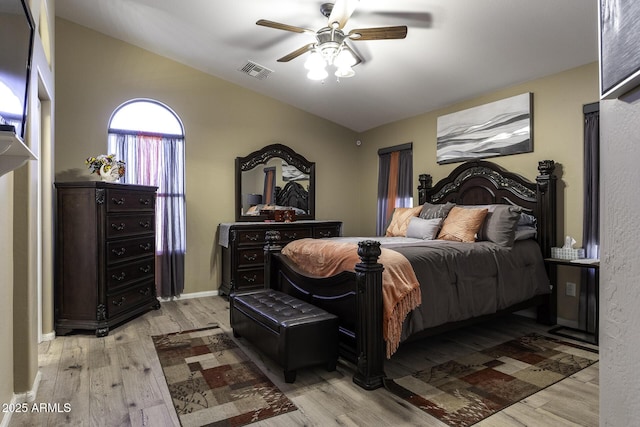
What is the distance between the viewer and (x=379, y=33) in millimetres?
2770

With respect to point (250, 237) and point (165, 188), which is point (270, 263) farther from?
point (165, 188)

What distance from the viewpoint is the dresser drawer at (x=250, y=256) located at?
457cm

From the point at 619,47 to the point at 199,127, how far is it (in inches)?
185

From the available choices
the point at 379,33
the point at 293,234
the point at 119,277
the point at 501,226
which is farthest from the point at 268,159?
the point at 501,226

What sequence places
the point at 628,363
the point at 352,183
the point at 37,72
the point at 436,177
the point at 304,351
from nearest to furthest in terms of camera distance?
the point at 628,363, the point at 304,351, the point at 37,72, the point at 436,177, the point at 352,183

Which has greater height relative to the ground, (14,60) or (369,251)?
(14,60)

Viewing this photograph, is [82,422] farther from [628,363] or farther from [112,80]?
[112,80]

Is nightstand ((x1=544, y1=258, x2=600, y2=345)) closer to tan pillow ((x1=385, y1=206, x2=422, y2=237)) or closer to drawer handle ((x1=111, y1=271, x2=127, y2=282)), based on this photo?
tan pillow ((x1=385, y1=206, x2=422, y2=237))

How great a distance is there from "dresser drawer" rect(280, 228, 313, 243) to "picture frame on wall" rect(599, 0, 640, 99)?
425 cm

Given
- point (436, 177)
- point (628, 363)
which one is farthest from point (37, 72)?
point (436, 177)

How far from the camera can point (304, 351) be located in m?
2.40

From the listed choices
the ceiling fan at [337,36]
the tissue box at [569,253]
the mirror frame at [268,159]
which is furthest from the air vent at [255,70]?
the tissue box at [569,253]

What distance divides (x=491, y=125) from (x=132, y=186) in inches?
153

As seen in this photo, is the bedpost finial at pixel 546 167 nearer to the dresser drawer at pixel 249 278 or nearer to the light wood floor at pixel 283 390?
the light wood floor at pixel 283 390
